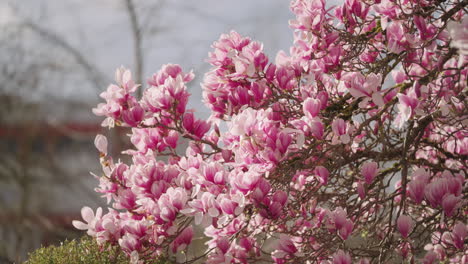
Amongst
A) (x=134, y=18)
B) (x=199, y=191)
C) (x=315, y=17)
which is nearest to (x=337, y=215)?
(x=199, y=191)

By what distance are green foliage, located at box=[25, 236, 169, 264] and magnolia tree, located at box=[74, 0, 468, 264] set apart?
0.29 feet

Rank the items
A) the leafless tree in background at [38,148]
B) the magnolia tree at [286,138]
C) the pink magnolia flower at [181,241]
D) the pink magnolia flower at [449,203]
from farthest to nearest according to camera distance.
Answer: the leafless tree in background at [38,148], the pink magnolia flower at [181,241], the magnolia tree at [286,138], the pink magnolia flower at [449,203]

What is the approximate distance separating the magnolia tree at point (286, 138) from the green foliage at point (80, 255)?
87mm

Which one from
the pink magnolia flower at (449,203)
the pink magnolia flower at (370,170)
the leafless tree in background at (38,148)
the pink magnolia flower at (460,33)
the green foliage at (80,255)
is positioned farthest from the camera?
the leafless tree in background at (38,148)

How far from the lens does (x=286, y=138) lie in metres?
2.11

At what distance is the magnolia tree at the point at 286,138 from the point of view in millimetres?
2186

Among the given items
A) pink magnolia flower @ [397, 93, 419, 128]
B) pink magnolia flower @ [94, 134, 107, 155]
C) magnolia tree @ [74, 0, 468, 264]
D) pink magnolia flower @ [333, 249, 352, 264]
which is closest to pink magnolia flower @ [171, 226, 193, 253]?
magnolia tree @ [74, 0, 468, 264]

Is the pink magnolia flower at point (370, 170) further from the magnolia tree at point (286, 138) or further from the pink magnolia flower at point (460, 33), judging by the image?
the pink magnolia flower at point (460, 33)

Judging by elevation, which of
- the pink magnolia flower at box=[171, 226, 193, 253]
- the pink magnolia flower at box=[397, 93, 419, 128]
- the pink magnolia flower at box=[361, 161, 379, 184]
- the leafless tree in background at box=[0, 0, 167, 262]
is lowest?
the pink magnolia flower at box=[361, 161, 379, 184]

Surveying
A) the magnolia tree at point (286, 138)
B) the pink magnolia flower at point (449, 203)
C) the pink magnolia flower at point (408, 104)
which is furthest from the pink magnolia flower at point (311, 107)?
the pink magnolia flower at point (449, 203)

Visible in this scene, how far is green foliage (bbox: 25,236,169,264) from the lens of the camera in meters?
2.88

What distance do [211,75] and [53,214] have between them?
1358 centimetres

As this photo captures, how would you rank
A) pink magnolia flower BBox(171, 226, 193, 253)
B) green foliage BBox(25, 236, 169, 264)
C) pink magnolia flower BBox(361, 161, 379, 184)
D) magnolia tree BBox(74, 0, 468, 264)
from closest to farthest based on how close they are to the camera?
magnolia tree BBox(74, 0, 468, 264), pink magnolia flower BBox(361, 161, 379, 184), pink magnolia flower BBox(171, 226, 193, 253), green foliage BBox(25, 236, 169, 264)

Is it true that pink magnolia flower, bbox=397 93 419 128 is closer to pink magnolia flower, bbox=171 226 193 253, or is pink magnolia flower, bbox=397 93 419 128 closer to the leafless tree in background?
pink magnolia flower, bbox=171 226 193 253
